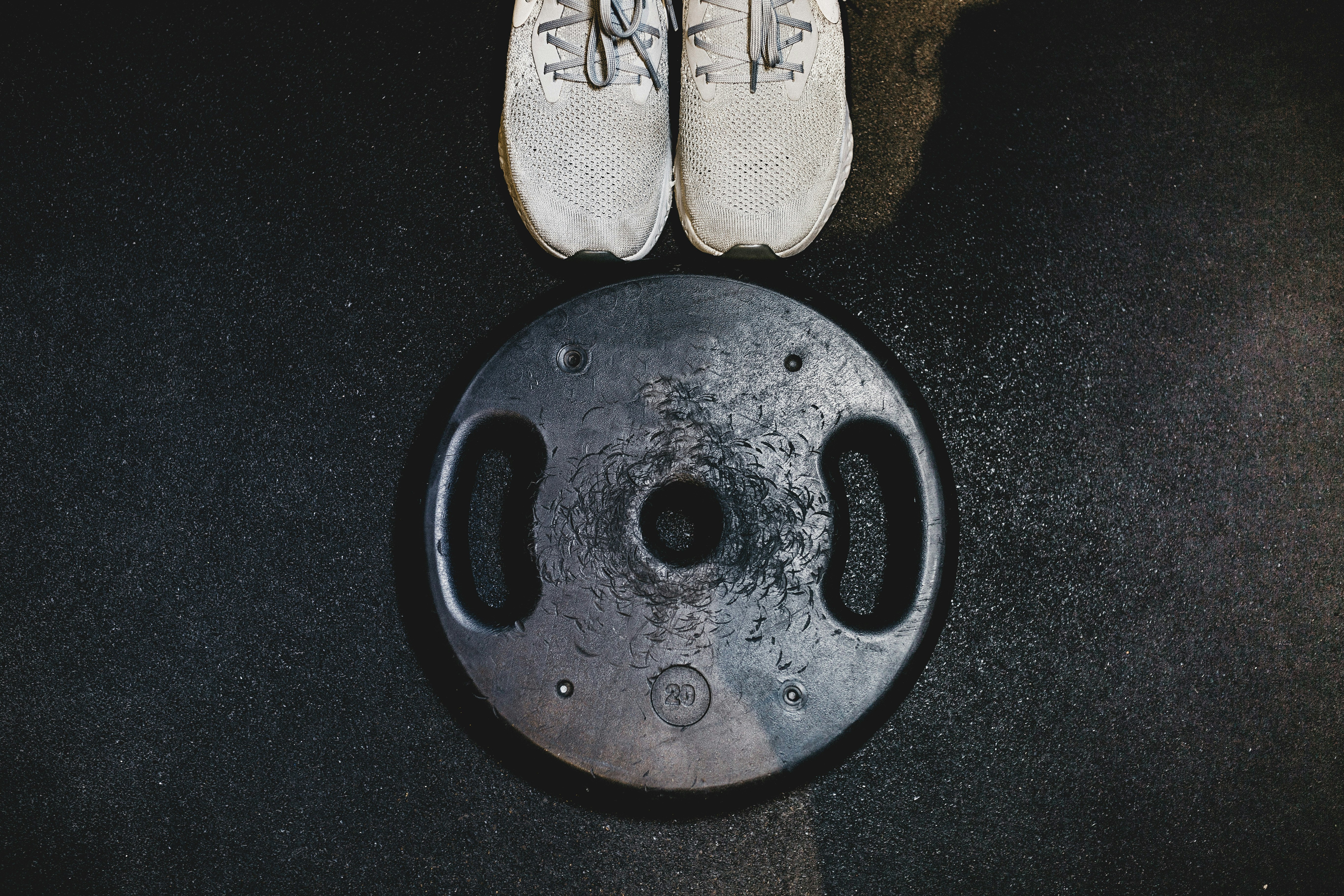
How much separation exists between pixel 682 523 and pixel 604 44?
38cm

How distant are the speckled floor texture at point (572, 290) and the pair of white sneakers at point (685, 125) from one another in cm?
5

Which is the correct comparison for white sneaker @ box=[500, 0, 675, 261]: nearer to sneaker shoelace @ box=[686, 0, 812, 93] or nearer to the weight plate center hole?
sneaker shoelace @ box=[686, 0, 812, 93]

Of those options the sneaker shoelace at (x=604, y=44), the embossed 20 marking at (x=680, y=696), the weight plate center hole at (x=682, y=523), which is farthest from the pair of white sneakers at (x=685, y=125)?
the embossed 20 marking at (x=680, y=696)

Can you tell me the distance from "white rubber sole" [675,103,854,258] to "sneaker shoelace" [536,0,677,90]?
0.24 feet

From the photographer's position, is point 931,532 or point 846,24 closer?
point 931,532

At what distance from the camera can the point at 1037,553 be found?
68 cm

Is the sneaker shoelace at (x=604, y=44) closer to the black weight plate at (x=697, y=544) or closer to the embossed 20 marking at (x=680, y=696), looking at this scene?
the black weight plate at (x=697, y=544)

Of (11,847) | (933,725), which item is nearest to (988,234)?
(933,725)

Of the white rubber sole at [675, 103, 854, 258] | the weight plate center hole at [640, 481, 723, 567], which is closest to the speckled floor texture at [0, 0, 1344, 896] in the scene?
the white rubber sole at [675, 103, 854, 258]

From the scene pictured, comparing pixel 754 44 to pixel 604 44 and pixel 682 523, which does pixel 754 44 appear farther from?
pixel 682 523

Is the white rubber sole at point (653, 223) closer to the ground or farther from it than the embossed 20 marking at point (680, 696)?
farther from it

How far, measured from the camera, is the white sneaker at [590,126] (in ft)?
2.06

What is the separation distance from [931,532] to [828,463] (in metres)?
0.09

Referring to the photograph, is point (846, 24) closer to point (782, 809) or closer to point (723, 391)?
point (723, 391)
